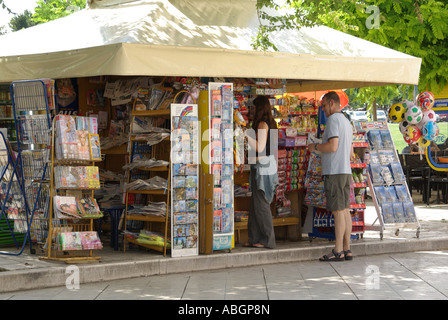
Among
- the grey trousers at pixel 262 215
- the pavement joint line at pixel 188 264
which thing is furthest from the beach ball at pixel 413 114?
the grey trousers at pixel 262 215

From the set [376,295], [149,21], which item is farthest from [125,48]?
[376,295]

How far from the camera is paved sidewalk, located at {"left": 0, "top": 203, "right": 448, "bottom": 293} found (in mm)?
7859

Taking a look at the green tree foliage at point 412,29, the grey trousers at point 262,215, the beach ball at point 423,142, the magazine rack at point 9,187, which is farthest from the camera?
the green tree foliage at point 412,29

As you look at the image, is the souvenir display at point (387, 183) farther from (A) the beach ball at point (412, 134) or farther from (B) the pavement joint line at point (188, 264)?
(A) the beach ball at point (412, 134)

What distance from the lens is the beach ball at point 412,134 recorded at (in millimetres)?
12180

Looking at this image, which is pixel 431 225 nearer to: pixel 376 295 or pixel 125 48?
pixel 376 295

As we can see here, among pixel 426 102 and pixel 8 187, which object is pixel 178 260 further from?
pixel 426 102

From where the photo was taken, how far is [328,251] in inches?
400

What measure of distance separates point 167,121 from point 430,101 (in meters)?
4.76

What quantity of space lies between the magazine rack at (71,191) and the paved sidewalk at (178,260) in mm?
221

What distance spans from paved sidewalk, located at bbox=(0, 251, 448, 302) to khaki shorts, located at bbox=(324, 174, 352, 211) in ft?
2.40

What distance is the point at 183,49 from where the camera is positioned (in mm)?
8570

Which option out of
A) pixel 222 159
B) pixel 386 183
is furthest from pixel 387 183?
pixel 222 159

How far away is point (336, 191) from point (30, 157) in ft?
12.4
